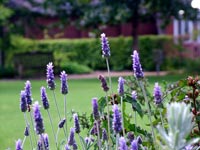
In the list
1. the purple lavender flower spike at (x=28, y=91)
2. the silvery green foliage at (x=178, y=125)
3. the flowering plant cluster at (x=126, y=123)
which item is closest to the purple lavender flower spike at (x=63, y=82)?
the flowering plant cluster at (x=126, y=123)

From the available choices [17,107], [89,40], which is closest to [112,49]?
[89,40]

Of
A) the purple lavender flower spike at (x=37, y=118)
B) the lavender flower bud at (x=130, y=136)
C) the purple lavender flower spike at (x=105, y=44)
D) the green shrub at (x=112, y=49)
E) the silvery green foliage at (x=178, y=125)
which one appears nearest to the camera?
the silvery green foliage at (x=178, y=125)

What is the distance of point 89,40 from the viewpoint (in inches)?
1175

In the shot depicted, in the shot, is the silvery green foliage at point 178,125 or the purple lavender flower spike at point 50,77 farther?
the purple lavender flower spike at point 50,77

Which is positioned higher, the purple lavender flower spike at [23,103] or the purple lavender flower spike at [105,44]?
the purple lavender flower spike at [105,44]

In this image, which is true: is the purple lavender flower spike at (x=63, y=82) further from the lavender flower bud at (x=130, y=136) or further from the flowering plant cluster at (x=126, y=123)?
the lavender flower bud at (x=130, y=136)

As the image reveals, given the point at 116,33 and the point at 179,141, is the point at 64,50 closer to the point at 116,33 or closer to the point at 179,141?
the point at 116,33

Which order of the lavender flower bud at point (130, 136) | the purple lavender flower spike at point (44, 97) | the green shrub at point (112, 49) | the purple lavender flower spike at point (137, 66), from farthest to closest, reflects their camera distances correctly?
the green shrub at point (112, 49) → the lavender flower bud at point (130, 136) → the purple lavender flower spike at point (44, 97) → the purple lavender flower spike at point (137, 66)

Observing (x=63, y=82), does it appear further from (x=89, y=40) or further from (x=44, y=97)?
(x=89, y=40)

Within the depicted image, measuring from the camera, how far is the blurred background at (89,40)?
25.8 meters

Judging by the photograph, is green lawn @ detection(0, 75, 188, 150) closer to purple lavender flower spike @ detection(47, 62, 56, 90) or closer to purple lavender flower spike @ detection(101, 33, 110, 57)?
purple lavender flower spike @ detection(47, 62, 56, 90)

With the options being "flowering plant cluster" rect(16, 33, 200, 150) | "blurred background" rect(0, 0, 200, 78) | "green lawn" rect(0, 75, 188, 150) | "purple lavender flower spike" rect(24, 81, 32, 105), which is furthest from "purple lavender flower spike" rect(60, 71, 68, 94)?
"blurred background" rect(0, 0, 200, 78)

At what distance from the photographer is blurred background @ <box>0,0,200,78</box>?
25.8 meters

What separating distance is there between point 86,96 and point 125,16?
9.20m
